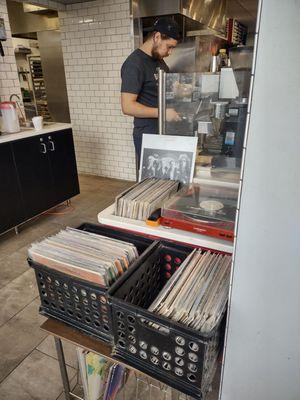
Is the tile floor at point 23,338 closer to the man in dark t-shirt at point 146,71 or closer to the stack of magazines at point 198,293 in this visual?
the stack of magazines at point 198,293

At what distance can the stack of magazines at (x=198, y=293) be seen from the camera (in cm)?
76

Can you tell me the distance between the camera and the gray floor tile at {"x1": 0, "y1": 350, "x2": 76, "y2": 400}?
4.69 ft

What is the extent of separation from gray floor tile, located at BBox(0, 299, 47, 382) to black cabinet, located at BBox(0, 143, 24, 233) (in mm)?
1042

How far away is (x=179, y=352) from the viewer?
2.43ft

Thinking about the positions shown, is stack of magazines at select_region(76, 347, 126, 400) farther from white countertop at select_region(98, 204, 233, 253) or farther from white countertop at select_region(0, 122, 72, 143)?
white countertop at select_region(0, 122, 72, 143)

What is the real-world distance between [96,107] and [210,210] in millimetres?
3359

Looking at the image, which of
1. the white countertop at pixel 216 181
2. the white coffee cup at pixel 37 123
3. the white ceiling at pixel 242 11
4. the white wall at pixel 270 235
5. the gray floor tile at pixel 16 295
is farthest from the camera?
the white ceiling at pixel 242 11

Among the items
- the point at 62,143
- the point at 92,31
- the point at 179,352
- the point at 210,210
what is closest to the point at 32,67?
the point at 92,31

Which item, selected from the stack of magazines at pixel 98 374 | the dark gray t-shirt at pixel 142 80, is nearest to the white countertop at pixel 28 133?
the dark gray t-shirt at pixel 142 80

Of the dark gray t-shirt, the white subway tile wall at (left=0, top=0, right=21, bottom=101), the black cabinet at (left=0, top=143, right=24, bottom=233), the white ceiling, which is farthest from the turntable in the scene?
the white ceiling

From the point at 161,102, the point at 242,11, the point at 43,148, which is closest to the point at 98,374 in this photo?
the point at 161,102

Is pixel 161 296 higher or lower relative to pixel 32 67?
lower

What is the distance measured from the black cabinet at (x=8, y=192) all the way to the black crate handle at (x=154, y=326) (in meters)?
2.30

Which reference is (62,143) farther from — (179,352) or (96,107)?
(179,352)
